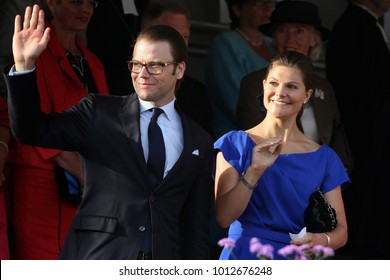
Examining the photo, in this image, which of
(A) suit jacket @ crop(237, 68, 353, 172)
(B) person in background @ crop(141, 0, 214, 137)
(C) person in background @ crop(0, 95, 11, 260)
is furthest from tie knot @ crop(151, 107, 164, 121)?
(B) person in background @ crop(141, 0, 214, 137)

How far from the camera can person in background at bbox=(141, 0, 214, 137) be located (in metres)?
6.59

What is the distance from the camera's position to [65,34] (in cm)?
619

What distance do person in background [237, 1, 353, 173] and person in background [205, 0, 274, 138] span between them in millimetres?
231

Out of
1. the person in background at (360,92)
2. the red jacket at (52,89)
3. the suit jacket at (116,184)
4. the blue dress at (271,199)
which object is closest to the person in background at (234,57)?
the person in background at (360,92)

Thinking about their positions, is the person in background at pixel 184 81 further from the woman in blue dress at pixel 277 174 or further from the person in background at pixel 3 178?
the woman in blue dress at pixel 277 174

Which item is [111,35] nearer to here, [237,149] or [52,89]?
[52,89]

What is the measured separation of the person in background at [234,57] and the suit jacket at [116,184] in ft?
7.18

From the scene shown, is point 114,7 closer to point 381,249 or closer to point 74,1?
point 74,1

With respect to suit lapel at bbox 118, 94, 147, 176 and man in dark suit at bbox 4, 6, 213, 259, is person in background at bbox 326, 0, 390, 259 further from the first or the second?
suit lapel at bbox 118, 94, 147, 176

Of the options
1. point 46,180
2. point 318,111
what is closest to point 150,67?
point 46,180

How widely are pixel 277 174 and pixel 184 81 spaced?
1534 millimetres

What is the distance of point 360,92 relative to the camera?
25.6ft

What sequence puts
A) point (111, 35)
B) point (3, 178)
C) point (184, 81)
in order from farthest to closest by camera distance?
point (111, 35) → point (184, 81) → point (3, 178)
